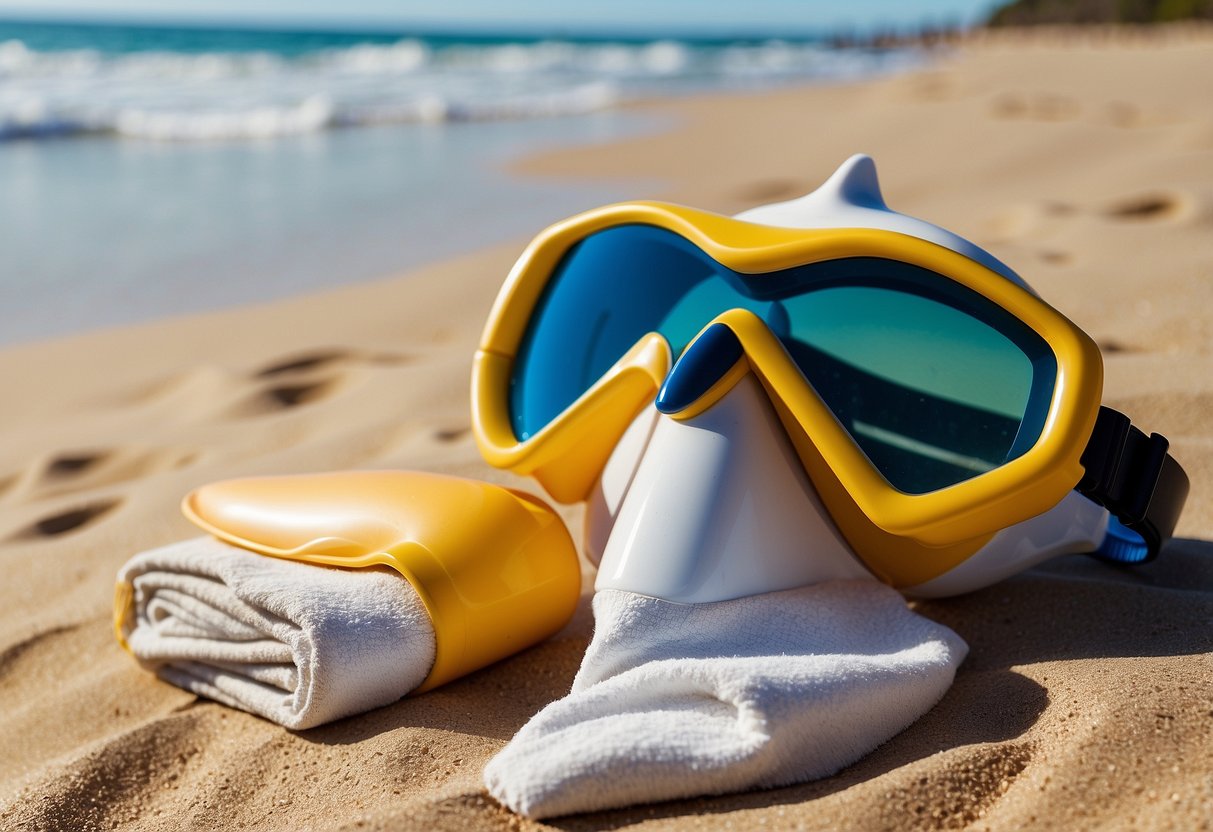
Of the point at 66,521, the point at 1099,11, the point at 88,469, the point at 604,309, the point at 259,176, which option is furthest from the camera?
the point at 1099,11

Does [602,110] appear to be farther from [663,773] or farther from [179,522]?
[663,773]

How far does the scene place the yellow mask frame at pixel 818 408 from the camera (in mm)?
1796

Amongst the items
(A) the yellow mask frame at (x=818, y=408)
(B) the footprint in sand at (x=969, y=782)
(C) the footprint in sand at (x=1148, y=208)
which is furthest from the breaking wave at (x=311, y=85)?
(B) the footprint in sand at (x=969, y=782)

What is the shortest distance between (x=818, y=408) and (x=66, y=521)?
225 cm

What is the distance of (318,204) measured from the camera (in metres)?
7.88

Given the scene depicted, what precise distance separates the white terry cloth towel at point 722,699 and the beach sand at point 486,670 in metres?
0.04

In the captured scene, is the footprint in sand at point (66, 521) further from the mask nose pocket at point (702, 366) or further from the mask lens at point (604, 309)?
the mask nose pocket at point (702, 366)

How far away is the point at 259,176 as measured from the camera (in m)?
9.25

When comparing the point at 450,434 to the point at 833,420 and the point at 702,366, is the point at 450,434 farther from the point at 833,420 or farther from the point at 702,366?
the point at 833,420

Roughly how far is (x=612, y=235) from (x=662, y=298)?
187 mm

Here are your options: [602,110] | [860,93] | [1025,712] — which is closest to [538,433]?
[1025,712]

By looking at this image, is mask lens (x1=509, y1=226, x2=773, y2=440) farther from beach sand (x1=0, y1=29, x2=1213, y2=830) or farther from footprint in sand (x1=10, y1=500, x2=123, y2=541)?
footprint in sand (x1=10, y1=500, x2=123, y2=541)

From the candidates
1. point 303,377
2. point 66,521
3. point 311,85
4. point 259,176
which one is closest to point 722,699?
point 66,521

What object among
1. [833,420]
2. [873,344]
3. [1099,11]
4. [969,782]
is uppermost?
[873,344]
